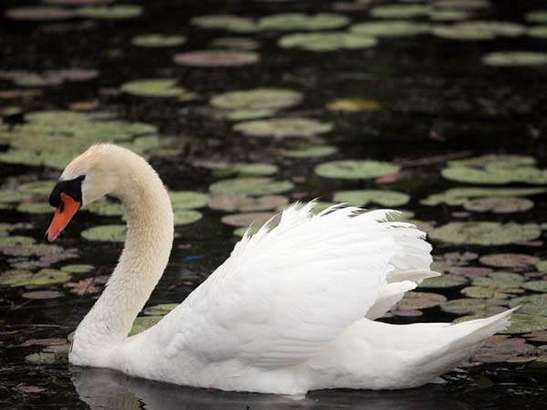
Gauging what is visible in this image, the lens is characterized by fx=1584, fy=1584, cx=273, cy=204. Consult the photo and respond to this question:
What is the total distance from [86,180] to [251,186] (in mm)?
2581

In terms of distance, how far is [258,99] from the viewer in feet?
40.2

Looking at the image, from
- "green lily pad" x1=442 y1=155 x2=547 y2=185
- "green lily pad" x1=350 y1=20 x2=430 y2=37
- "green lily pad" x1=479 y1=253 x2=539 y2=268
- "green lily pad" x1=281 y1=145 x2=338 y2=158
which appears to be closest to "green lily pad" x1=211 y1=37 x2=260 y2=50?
"green lily pad" x1=350 y1=20 x2=430 y2=37

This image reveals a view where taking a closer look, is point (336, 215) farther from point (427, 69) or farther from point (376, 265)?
point (427, 69)

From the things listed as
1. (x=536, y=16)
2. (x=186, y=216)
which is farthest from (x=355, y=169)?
(x=536, y=16)

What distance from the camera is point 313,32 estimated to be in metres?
14.2

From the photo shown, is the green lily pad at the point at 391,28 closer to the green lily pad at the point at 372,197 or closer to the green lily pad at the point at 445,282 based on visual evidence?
the green lily pad at the point at 372,197

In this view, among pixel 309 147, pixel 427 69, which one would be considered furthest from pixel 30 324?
pixel 427 69

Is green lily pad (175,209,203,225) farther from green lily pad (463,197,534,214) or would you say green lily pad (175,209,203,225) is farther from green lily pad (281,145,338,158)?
green lily pad (463,197,534,214)

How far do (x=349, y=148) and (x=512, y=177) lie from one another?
135 centimetres

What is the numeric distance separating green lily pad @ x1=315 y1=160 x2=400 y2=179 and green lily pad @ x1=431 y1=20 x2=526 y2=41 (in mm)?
3429

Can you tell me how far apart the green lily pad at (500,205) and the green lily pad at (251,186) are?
120 cm

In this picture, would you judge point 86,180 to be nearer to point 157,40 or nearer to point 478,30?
point 157,40

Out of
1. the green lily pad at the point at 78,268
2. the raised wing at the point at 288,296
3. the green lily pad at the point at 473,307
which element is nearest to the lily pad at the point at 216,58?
the green lily pad at the point at 78,268

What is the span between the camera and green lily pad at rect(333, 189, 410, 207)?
9.87 m
